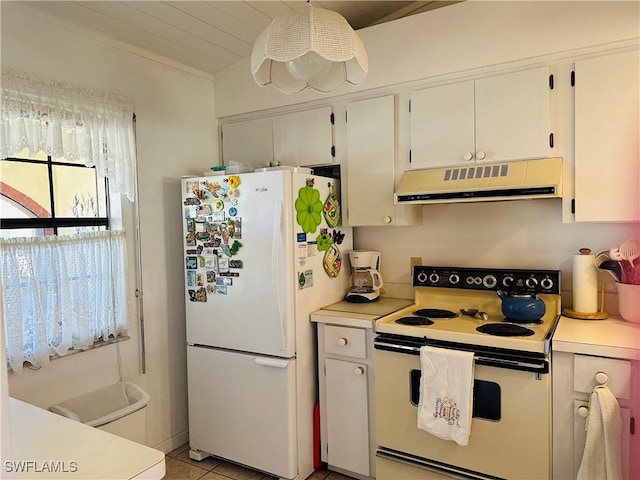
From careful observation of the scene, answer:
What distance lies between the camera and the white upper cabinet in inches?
89.5

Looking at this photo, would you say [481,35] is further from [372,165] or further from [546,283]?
[546,283]

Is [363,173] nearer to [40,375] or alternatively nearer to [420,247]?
[420,247]

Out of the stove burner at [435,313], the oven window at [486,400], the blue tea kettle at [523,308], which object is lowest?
the oven window at [486,400]

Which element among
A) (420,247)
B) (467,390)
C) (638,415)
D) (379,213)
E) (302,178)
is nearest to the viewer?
(638,415)

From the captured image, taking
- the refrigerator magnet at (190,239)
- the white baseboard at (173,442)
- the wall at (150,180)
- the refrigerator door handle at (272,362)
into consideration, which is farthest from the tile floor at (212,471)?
the refrigerator magnet at (190,239)

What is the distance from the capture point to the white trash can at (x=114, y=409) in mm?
2270

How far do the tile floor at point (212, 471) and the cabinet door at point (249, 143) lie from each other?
1.82 metres

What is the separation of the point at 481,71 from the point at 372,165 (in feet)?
2.48

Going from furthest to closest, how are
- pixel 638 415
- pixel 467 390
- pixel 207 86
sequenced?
pixel 207 86 → pixel 467 390 → pixel 638 415

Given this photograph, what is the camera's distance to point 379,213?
274cm

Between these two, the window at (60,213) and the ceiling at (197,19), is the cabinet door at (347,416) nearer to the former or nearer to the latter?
the window at (60,213)

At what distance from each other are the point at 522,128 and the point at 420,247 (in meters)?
0.93

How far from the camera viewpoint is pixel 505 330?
2.11 meters

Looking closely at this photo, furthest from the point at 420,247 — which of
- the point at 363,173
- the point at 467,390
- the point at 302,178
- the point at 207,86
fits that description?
the point at 207,86
